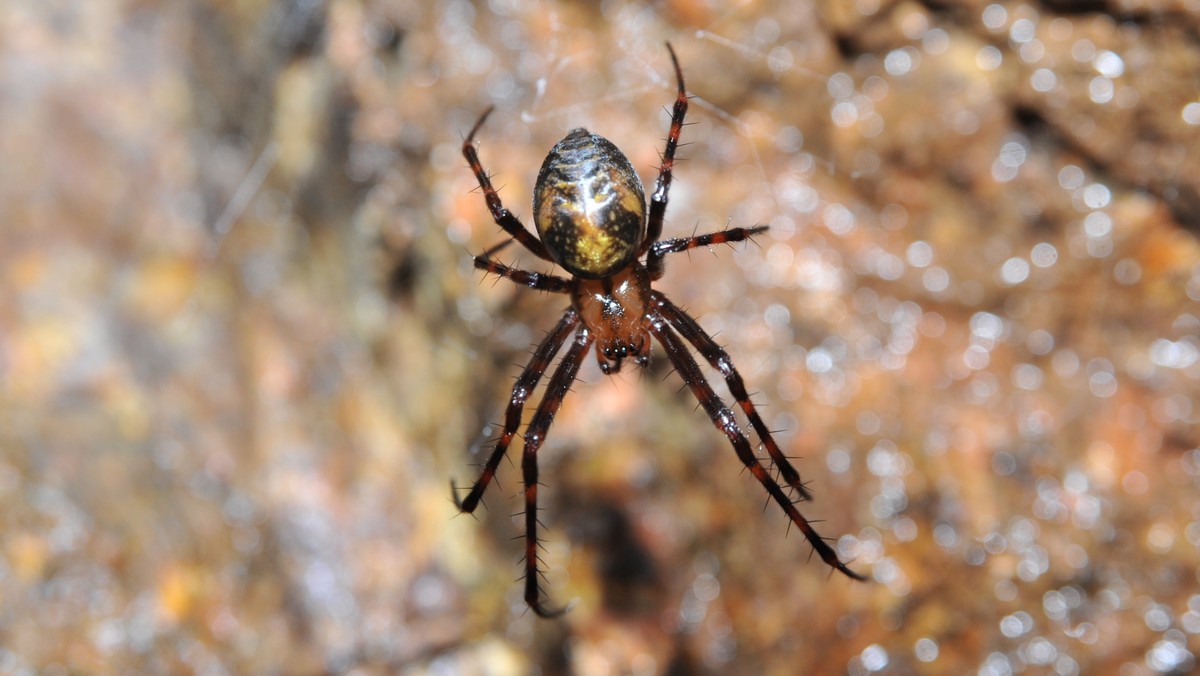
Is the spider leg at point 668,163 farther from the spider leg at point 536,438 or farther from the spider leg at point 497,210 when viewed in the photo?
the spider leg at point 536,438

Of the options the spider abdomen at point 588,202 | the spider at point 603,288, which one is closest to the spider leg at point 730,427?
the spider at point 603,288

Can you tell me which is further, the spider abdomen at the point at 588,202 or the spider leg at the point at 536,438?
the spider leg at the point at 536,438

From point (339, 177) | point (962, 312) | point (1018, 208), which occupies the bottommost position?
point (962, 312)

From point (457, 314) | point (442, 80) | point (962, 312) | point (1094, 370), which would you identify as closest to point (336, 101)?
point (442, 80)

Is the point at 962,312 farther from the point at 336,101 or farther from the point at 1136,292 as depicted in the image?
the point at 336,101

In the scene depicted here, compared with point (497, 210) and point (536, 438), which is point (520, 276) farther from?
point (536, 438)
